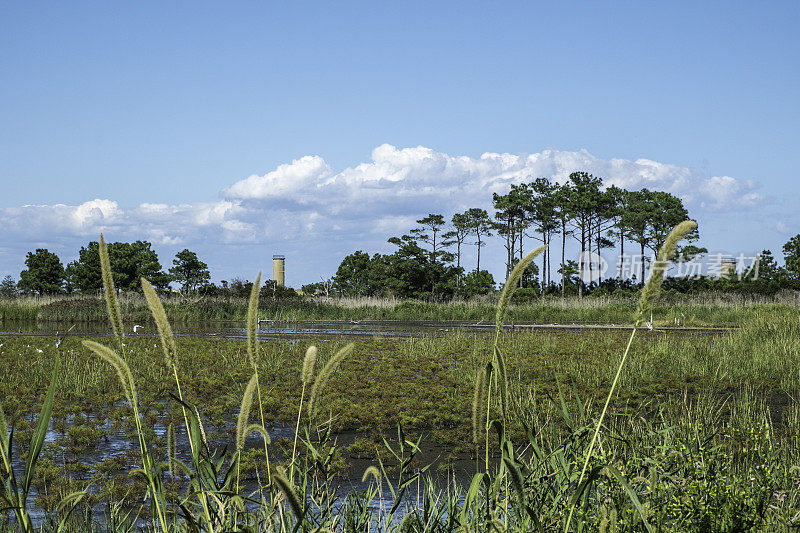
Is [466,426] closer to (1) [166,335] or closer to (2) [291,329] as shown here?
(1) [166,335]

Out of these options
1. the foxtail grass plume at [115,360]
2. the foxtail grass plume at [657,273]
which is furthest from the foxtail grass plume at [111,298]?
the foxtail grass plume at [657,273]

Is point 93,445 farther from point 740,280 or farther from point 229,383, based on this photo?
point 740,280

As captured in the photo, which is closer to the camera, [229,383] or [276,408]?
[276,408]

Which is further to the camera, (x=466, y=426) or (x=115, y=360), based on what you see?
(x=466, y=426)

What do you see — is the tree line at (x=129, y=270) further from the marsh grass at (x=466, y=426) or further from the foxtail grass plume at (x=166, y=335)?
the foxtail grass plume at (x=166, y=335)

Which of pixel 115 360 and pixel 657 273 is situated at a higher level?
pixel 657 273

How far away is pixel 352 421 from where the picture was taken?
8.80 m

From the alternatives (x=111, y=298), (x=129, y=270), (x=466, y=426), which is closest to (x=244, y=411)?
(x=111, y=298)

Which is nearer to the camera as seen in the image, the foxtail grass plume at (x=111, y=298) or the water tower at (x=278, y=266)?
the foxtail grass plume at (x=111, y=298)

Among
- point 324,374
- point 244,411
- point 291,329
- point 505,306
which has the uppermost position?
point 505,306

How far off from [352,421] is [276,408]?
1443 mm

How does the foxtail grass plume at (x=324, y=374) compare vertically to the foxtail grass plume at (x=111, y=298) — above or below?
below

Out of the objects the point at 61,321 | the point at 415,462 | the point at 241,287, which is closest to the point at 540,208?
the point at 241,287

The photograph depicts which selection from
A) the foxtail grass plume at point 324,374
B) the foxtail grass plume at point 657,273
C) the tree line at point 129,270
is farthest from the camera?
the tree line at point 129,270
